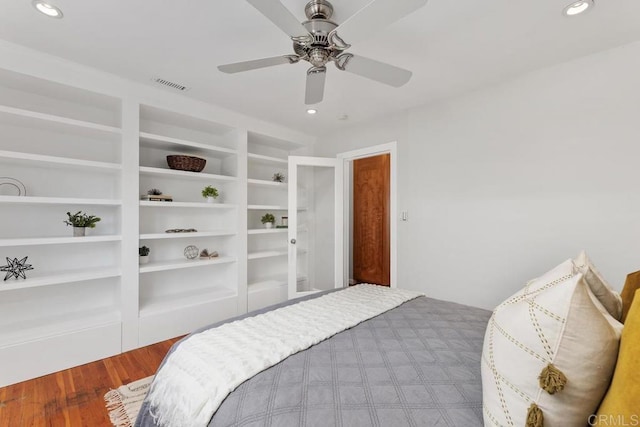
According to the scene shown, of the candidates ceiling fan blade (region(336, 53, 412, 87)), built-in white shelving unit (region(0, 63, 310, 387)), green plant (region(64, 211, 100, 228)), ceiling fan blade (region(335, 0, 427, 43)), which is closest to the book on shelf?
built-in white shelving unit (region(0, 63, 310, 387))

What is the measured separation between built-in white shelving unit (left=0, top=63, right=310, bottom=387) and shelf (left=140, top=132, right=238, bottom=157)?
0.01 metres

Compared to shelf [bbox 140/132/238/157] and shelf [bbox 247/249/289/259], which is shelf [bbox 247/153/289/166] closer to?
shelf [bbox 140/132/238/157]

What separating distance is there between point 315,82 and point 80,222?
2373 millimetres

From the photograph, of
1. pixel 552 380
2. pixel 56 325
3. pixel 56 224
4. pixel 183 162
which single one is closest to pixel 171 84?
pixel 183 162

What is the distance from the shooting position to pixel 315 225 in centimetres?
416

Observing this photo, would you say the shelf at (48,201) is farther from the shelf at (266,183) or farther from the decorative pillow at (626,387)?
the decorative pillow at (626,387)

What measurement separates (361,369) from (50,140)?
10.5 ft

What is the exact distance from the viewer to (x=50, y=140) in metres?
2.49

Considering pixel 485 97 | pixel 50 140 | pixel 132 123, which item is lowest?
pixel 50 140

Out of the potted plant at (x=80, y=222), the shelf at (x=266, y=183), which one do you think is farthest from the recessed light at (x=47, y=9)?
the shelf at (x=266, y=183)

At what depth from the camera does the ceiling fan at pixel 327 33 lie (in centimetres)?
124

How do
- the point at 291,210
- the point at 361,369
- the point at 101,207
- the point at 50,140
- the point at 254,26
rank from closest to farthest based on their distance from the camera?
the point at 361,369, the point at 254,26, the point at 50,140, the point at 101,207, the point at 291,210

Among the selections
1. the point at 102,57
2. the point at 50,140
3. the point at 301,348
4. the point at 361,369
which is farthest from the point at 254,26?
the point at 50,140

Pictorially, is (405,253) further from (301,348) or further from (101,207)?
(101,207)
